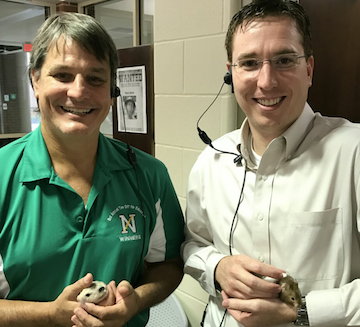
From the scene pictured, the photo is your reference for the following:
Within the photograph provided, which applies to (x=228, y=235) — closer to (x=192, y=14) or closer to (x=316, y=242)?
(x=316, y=242)

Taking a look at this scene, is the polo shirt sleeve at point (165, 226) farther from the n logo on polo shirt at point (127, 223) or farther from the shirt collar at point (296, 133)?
the shirt collar at point (296, 133)

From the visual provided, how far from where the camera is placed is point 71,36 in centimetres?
103

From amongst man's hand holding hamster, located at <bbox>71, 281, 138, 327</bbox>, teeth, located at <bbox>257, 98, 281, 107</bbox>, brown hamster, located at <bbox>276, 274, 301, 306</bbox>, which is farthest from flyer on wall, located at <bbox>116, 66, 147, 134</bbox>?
brown hamster, located at <bbox>276, 274, 301, 306</bbox>

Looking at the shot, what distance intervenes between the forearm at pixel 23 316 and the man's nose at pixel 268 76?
94 cm

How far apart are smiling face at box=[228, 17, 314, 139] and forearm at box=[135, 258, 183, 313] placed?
624 millimetres

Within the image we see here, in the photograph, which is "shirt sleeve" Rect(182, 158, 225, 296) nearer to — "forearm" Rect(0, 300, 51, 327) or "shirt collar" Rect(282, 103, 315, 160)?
"shirt collar" Rect(282, 103, 315, 160)

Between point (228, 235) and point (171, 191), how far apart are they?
28 centimetres

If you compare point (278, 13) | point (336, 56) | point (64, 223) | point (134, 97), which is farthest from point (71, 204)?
point (134, 97)

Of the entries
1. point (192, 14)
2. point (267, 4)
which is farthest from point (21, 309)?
point (192, 14)

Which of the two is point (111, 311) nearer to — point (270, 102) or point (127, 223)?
point (127, 223)

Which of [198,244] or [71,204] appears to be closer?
[71,204]

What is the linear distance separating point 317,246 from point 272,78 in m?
0.54

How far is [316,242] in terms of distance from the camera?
3.32 feet

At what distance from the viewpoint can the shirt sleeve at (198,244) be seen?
3.85ft
